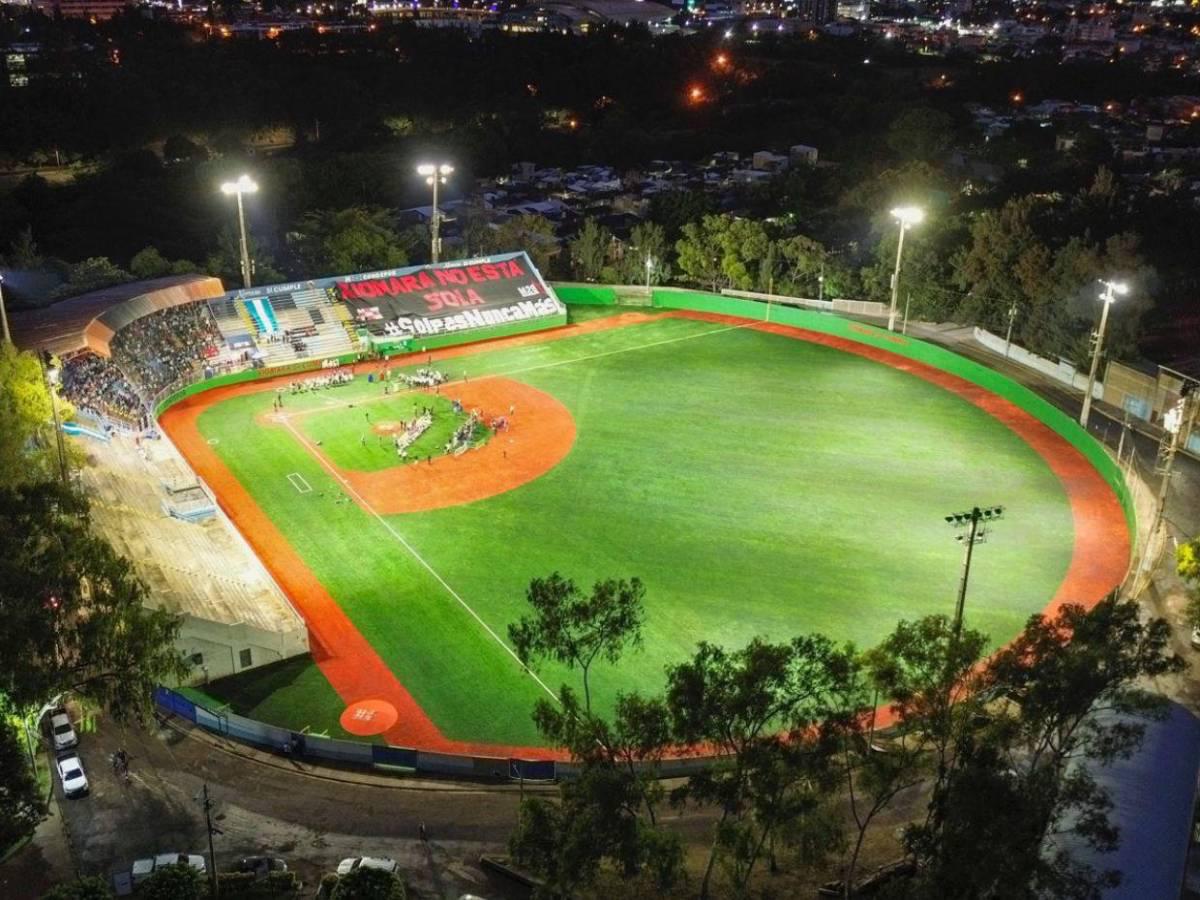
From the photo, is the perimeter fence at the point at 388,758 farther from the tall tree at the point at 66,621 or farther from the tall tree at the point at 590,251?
the tall tree at the point at 590,251

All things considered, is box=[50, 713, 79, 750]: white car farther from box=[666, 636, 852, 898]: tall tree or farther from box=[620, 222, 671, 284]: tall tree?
box=[620, 222, 671, 284]: tall tree

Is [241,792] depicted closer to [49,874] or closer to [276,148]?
[49,874]

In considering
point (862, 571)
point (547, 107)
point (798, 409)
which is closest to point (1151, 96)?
point (547, 107)

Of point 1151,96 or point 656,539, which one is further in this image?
point 1151,96

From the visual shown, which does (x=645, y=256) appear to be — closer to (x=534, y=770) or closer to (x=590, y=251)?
(x=590, y=251)

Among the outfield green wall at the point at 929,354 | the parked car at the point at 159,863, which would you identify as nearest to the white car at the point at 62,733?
the parked car at the point at 159,863

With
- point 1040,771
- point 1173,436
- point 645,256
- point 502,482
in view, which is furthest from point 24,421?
point 645,256

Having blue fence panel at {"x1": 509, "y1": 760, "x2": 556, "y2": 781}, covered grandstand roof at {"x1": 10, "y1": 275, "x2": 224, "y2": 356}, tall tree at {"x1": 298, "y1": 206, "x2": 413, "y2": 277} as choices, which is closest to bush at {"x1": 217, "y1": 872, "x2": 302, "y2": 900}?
blue fence panel at {"x1": 509, "y1": 760, "x2": 556, "y2": 781}
